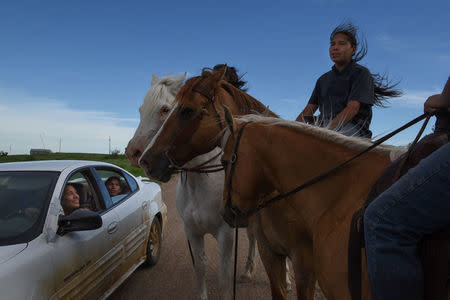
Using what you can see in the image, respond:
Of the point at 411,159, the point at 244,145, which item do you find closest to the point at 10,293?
the point at 244,145

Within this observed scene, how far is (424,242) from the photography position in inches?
52.6

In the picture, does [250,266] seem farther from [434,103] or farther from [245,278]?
[434,103]

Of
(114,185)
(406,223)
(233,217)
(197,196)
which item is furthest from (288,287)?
(406,223)

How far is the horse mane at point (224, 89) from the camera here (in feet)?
10.3

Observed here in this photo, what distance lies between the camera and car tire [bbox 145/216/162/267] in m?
4.63

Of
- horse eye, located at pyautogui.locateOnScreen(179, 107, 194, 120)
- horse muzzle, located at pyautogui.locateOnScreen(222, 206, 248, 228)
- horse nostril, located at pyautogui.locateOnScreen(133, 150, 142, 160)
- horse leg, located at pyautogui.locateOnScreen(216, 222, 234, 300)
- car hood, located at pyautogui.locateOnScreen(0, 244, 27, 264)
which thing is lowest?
horse leg, located at pyautogui.locateOnScreen(216, 222, 234, 300)

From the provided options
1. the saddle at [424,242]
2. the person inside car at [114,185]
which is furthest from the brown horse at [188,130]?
the person inside car at [114,185]

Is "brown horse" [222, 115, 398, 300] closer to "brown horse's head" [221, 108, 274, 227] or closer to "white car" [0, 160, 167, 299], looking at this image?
"brown horse's head" [221, 108, 274, 227]

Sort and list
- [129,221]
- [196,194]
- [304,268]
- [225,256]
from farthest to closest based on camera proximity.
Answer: [129,221] < [196,194] < [225,256] < [304,268]

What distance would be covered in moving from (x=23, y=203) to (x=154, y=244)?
8.18ft

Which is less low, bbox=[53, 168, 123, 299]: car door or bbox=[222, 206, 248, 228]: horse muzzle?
bbox=[222, 206, 248, 228]: horse muzzle

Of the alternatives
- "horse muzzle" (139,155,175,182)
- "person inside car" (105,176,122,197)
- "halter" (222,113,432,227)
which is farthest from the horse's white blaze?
"person inside car" (105,176,122,197)

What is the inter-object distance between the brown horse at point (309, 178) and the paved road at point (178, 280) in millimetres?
1829

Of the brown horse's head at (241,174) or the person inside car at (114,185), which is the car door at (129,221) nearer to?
the person inside car at (114,185)
